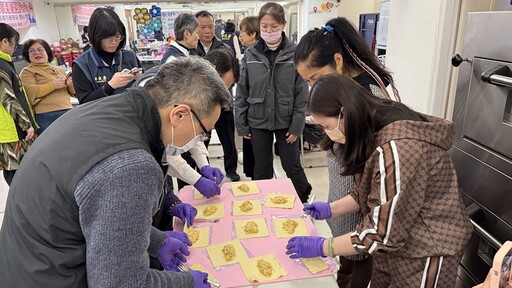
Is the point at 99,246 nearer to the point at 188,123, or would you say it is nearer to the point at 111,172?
the point at 111,172

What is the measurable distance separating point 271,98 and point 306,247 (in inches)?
56.2

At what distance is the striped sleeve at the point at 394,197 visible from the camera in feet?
2.91

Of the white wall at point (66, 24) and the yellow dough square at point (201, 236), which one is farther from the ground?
the white wall at point (66, 24)

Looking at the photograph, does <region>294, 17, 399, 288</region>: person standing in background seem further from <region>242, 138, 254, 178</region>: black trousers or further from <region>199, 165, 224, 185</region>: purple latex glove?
<region>242, 138, 254, 178</region>: black trousers

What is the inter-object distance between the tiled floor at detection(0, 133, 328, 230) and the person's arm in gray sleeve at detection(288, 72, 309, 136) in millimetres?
750

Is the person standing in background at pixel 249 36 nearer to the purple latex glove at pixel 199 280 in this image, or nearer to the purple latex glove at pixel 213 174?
the purple latex glove at pixel 213 174

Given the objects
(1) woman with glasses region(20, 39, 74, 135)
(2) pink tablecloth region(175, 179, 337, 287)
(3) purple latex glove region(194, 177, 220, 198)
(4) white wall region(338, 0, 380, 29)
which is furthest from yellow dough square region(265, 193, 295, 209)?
(4) white wall region(338, 0, 380, 29)

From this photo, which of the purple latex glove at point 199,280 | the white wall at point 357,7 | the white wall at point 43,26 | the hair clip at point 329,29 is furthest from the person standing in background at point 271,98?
the white wall at point 357,7

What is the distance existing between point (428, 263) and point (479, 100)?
0.59 meters

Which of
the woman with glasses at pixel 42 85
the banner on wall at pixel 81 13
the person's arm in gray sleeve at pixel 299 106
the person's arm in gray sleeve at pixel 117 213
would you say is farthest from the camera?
the banner on wall at pixel 81 13

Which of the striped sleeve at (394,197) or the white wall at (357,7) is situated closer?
the striped sleeve at (394,197)

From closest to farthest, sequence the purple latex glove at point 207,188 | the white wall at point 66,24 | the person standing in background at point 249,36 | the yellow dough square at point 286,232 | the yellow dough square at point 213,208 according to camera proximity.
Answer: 1. the yellow dough square at point 286,232
2. the yellow dough square at point 213,208
3. the purple latex glove at point 207,188
4. the person standing in background at point 249,36
5. the white wall at point 66,24

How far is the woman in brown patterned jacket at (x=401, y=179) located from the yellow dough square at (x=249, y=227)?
347 millimetres

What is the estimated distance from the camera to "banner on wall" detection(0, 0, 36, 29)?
386 centimetres
